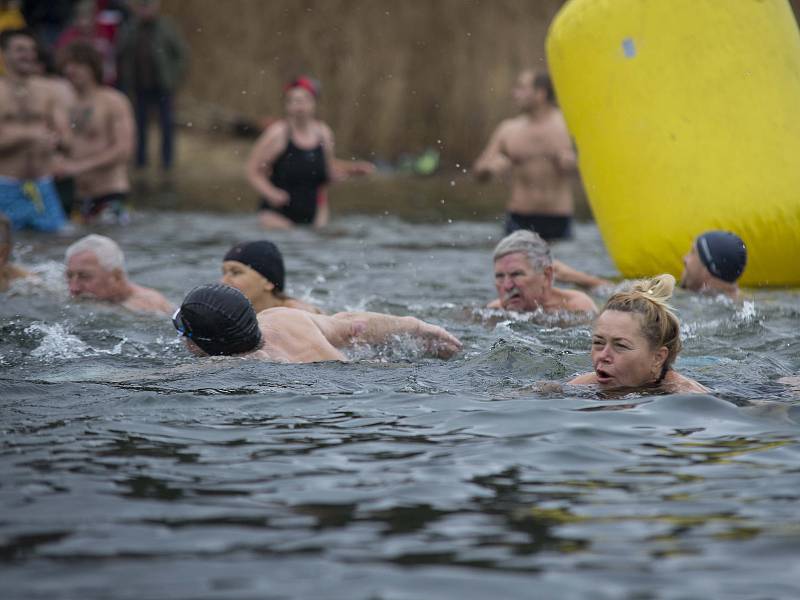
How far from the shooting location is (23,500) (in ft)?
14.8

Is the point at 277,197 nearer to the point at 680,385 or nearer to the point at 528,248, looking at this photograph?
the point at 528,248

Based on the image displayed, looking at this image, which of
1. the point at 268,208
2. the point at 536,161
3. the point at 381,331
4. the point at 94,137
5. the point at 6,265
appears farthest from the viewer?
the point at 268,208

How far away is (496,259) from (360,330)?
1574 mm

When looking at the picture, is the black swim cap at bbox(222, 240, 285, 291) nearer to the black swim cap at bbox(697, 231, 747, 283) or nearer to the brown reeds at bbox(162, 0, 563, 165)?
the black swim cap at bbox(697, 231, 747, 283)

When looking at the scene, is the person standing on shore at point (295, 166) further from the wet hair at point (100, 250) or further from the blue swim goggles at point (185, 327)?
the blue swim goggles at point (185, 327)

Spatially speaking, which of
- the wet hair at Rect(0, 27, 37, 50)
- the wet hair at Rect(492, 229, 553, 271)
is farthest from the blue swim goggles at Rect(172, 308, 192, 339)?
the wet hair at Rect(0, 27, 37, 50)

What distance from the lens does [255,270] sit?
7.91 m

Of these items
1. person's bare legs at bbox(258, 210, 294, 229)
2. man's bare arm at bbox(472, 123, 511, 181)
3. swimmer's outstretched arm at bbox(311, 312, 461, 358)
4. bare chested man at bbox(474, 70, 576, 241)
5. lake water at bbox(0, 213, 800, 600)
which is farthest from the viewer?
person's bare legs at bbox(258, 210, 294, 229)

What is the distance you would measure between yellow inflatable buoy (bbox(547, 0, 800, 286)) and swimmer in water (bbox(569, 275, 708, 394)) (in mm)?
3335

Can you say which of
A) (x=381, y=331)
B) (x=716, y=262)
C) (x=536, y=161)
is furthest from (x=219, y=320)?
(x=536, y=161)

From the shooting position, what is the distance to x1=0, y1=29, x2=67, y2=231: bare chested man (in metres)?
12.0

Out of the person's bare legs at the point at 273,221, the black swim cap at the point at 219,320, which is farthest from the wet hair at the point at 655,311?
the person's bare legs at the point at 273,221

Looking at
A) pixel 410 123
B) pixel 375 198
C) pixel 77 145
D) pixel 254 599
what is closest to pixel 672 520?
pixel 254 599

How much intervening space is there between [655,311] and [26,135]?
308 inches
